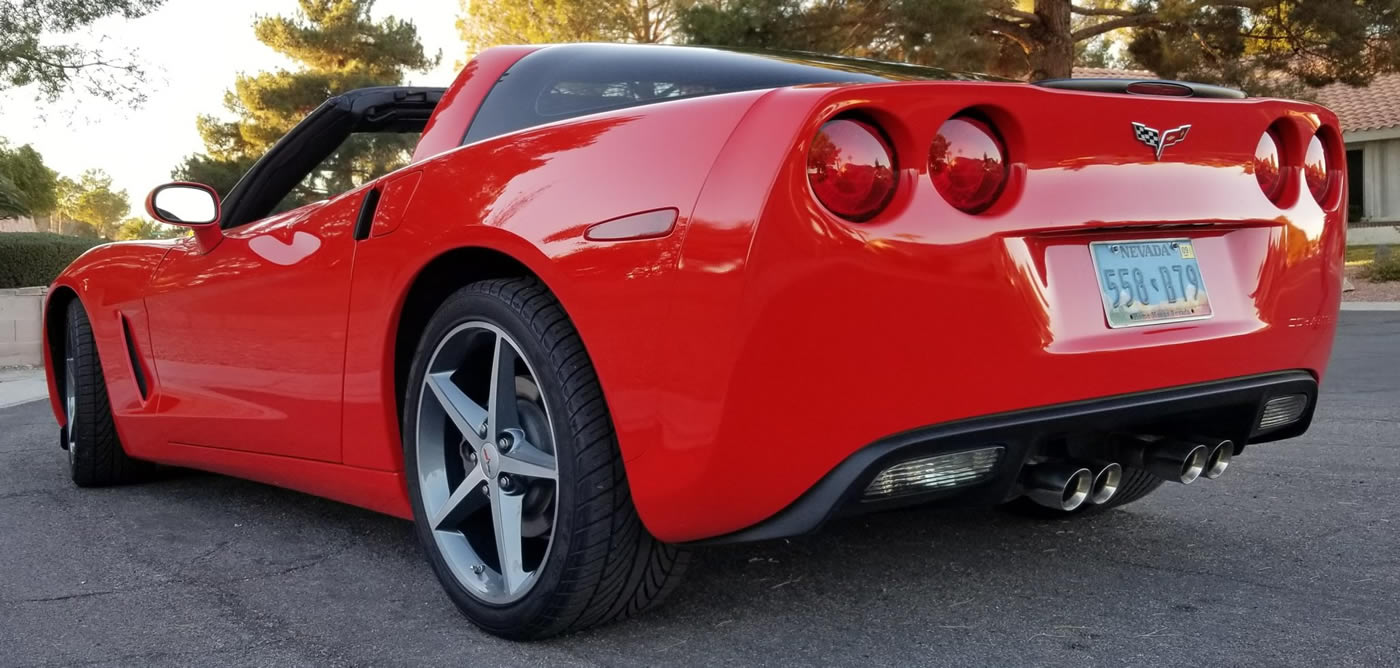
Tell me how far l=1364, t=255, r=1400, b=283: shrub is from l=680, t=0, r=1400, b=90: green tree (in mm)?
2372

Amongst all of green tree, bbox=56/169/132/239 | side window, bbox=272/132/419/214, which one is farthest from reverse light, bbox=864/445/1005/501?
green tree, bbox=56/169/132/239

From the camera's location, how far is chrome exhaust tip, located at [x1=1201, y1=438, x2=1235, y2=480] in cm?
266

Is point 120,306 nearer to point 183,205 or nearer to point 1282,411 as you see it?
point 183,205

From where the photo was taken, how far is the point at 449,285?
2752mm

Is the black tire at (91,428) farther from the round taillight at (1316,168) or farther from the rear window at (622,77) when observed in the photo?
the round taillight at (1316,168)

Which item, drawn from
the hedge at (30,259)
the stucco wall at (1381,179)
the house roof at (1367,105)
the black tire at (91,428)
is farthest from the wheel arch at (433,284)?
the stucco wall at (1381,179)

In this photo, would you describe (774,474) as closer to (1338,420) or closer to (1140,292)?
(1140,292)

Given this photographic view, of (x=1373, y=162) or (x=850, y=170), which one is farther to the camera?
(x=1373, y=162)

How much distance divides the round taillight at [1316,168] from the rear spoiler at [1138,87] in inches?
9.1

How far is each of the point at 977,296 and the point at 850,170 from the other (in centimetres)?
32

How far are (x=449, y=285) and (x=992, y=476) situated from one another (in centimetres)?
125

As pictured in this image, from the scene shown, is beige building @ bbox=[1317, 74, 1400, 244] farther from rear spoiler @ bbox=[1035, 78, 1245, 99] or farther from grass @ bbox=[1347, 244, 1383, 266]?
rear spoiler @ bbox=[1035, 78, 1245, 99]

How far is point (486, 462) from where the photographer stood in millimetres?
2564

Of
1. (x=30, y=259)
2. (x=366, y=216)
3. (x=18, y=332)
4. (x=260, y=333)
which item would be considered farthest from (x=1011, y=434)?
(x=30, y=259)
